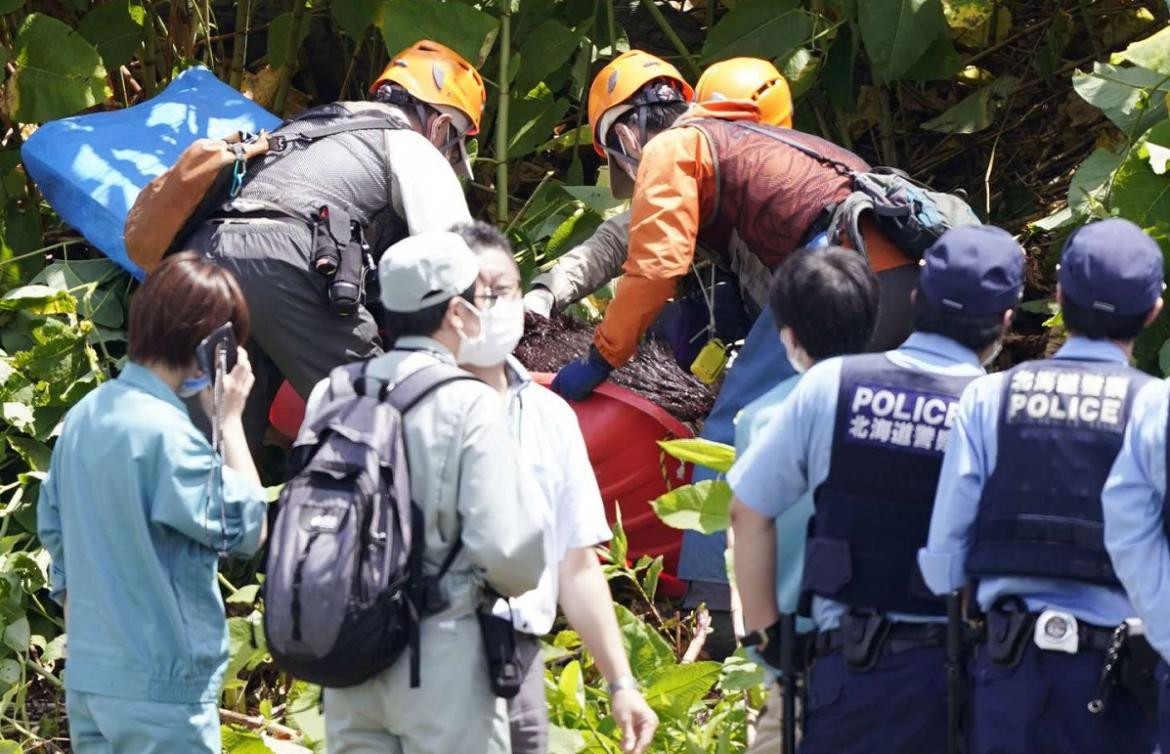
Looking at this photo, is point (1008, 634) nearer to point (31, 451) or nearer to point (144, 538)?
point (144, 538)

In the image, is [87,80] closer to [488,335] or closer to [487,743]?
[488,335]

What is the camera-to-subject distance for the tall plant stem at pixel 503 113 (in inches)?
235

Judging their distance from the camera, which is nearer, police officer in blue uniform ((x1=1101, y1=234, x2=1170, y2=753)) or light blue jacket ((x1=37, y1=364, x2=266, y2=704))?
police officer in blue uniform ((x1=1101, y1=234, x2=1170, y2=753))

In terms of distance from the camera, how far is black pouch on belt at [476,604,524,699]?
9.99 feet

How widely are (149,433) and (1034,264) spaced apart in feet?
11.8

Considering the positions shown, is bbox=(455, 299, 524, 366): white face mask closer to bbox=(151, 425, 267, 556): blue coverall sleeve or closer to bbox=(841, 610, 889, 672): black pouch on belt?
bbox=(151, 425, 267, 556): blue coverall sleeve

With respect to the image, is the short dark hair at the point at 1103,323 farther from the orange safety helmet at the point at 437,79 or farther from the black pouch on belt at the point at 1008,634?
the orange safety helmet at the point at 437,79

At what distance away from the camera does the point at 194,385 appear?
11.2 feet

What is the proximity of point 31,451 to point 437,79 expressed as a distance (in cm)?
146

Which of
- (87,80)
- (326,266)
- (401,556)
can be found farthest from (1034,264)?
(401,556)

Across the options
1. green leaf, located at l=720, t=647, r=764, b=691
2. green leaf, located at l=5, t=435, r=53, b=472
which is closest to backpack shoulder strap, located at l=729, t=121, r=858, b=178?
Result: green leaf, located at l=720, t=647, r=764, b=691

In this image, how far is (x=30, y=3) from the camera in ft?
21.9

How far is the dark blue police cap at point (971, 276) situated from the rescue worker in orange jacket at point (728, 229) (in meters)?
1.36

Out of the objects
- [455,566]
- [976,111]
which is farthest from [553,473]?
[976,111]
